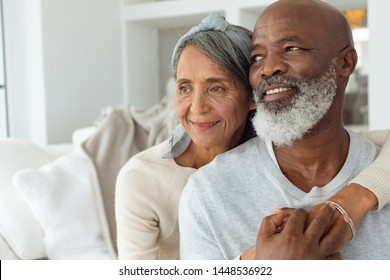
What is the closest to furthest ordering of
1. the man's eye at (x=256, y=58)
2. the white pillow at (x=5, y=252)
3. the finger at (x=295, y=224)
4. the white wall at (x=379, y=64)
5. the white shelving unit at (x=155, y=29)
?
the finger at (x=295, y=224), the man's eye at (x=256, y=58), the white pillow at (x=5, y=252), the white wall at (x=379, y=64), the white shelving unit at (x=155, y=29)

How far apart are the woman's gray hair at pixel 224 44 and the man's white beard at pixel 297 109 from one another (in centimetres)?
9

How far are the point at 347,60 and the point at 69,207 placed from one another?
1.04 m

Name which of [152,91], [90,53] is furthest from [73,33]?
[152,91]

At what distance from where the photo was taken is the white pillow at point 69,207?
1.62 m

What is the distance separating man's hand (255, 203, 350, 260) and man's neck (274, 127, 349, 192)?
4.4 inches

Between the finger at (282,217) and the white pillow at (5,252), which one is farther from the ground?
the finger at (282,217)

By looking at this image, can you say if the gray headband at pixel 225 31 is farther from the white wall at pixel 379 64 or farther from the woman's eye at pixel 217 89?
the white wall at pixel 379 64

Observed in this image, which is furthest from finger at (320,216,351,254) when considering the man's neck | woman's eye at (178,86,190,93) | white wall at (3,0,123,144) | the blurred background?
white wall at (3,0,123,144)

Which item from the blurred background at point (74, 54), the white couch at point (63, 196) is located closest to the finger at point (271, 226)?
the white couch at point (63, 196)

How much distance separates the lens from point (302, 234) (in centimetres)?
72

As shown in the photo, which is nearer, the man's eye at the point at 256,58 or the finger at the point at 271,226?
the finger at the point at 271,226

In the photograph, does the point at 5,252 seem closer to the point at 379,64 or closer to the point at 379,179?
the point at 379,179

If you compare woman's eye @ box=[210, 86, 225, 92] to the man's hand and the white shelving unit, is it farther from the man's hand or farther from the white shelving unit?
the white shelving unit
